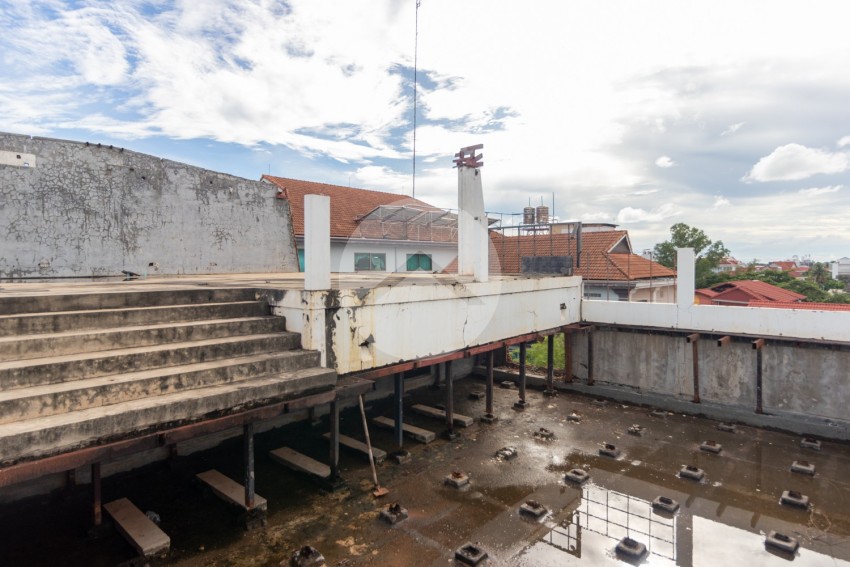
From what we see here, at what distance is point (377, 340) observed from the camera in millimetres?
7246

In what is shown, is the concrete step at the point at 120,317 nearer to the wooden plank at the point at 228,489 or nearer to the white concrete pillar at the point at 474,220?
the wooden plank at the point at 228,489

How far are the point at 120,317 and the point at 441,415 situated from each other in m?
6.60

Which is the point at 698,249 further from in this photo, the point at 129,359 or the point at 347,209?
the point at 129,359

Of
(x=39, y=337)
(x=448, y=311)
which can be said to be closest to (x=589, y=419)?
(x=448, y=311)

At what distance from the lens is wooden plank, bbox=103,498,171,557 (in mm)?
5180

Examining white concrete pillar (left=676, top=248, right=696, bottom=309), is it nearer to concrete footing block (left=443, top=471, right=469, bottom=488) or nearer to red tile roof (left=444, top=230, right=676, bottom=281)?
red tile roof (left=444, top=230, right=676, bottom=281)

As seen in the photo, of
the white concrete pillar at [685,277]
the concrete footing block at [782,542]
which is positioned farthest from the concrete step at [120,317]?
the white concrete pillar at [685,277]

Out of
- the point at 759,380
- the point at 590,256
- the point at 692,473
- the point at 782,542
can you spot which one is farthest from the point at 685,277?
the point at 590,256

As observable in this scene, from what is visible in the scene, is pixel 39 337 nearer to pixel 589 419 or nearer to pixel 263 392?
pixel 263 392

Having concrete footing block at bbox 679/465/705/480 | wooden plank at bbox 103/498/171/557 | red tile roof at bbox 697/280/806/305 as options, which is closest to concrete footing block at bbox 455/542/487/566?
wooden plank at bbox 103/498/171/557

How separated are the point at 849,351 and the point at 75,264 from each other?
16702mm

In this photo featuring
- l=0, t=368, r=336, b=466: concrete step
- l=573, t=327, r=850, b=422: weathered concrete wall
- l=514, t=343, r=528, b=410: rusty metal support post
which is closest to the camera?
l=0, t=368, r=336, b=466: concrete step

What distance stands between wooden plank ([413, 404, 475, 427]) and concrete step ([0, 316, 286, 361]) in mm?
4809

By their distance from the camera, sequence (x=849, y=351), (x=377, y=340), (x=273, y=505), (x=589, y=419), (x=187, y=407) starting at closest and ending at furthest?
(x=187, y=407)
(x=273, y=505)
(x=377, y=340)
(x=849, y=351)
(x=589, y=419)
